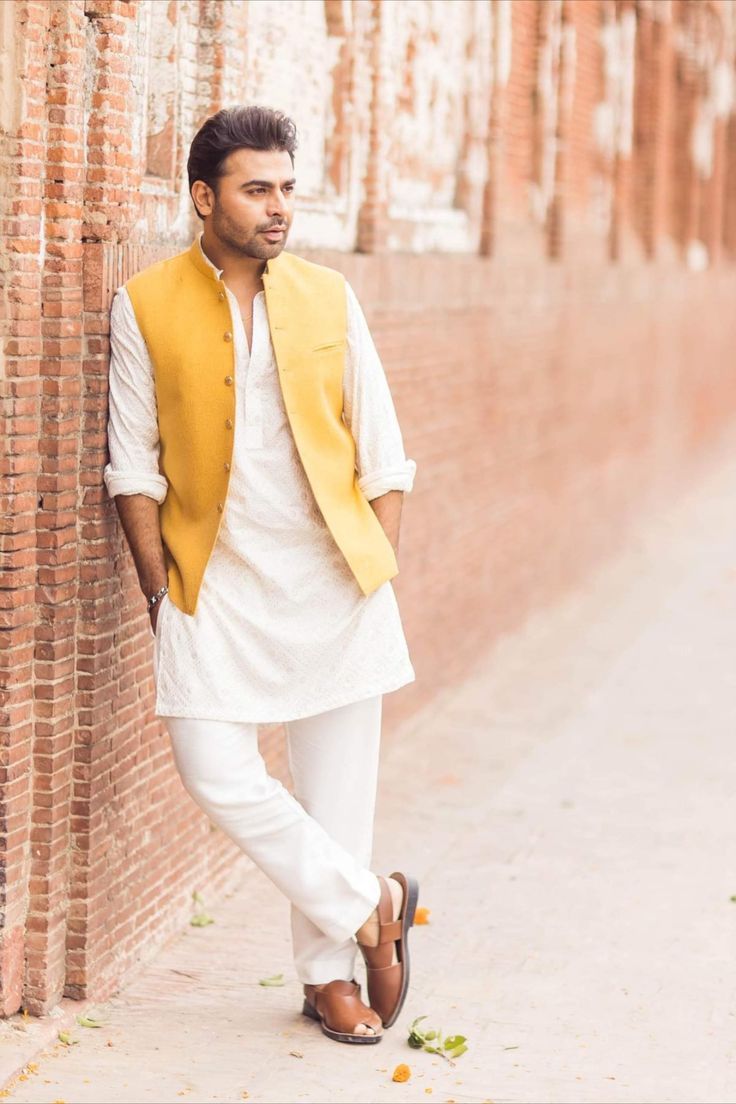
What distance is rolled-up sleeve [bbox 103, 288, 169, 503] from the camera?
5078 millimetres

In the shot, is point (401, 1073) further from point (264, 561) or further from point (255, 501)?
point (255, 501)

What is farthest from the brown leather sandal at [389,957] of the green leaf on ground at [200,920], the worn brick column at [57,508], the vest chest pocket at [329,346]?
the vest chest pocket at [329,346]

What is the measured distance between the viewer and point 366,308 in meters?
8.30

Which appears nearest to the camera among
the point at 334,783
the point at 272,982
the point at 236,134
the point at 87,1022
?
the point at 236,134

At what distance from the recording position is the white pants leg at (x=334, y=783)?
5.32m

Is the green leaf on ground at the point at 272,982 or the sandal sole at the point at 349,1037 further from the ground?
the sandal sole at the point at 349,1037

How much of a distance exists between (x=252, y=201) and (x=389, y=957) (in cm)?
202

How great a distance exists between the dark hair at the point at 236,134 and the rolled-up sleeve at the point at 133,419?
46cm

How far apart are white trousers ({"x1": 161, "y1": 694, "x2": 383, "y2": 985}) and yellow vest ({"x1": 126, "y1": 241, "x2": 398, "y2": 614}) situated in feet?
1.25

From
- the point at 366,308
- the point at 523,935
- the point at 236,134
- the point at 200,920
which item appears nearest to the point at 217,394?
the point at 236,134

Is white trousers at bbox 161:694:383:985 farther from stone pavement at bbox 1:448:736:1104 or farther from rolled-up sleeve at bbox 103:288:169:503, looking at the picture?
rolled-up sleeve at bbox 103:288:169:503

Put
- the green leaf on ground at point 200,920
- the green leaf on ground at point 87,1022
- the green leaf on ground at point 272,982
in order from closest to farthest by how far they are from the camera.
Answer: the green leaf on ground at point 87,1022
the green leaf on ground at point 272,982
the green leaf on ground at point 200,920

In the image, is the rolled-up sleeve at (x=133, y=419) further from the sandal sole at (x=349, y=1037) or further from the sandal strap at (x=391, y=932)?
the sandal sole at (x=349, y=1037)

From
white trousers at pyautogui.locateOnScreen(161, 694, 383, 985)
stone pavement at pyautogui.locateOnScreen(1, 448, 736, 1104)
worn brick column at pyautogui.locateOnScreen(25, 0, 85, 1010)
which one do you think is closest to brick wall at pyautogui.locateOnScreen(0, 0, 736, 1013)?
worn brick column at pyautogui.locateOnScreen(25, 0, 85, 1010)
